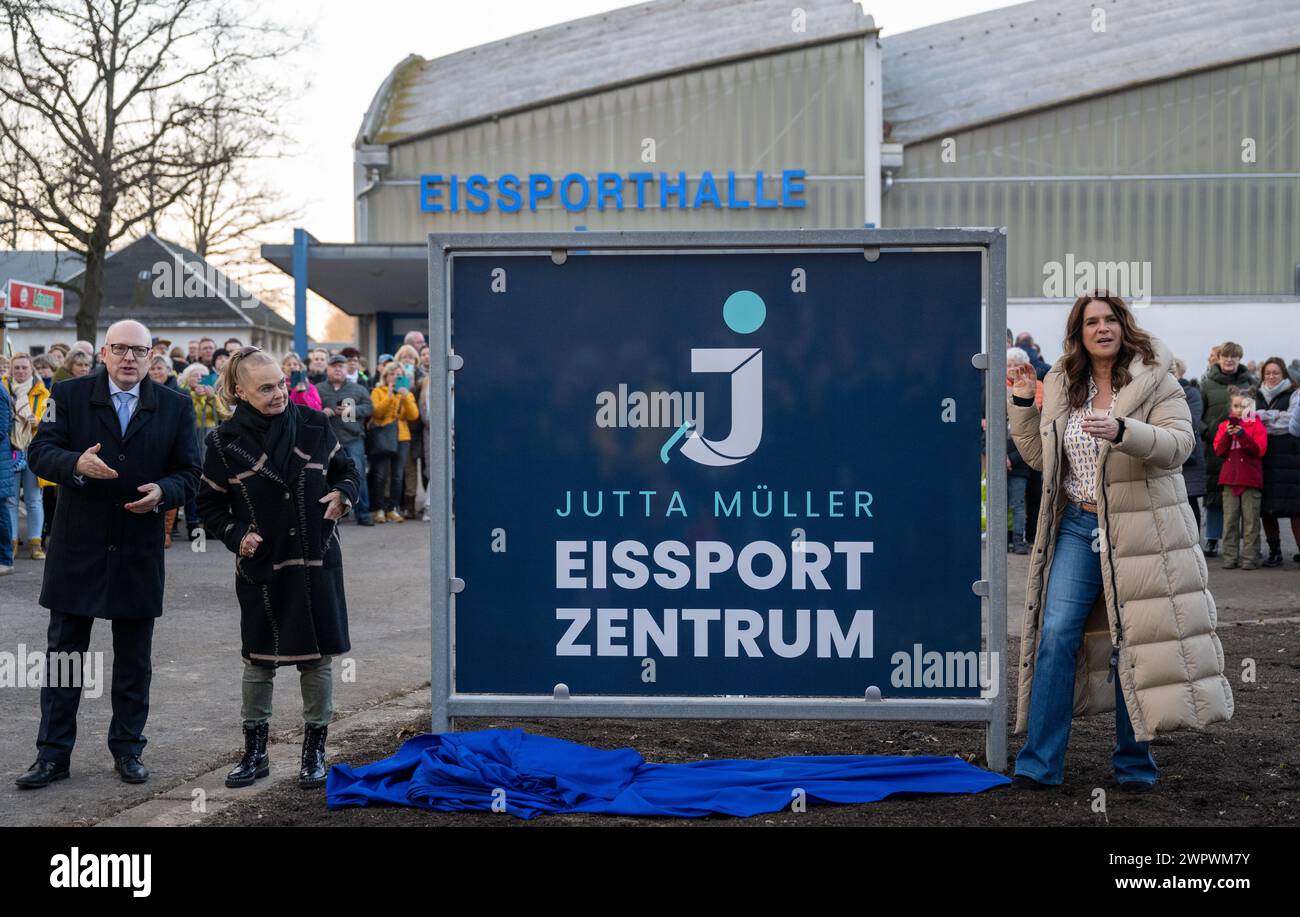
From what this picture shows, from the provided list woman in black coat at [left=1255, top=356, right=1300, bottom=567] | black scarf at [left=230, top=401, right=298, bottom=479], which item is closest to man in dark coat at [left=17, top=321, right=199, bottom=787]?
black scarf at [left=230, top=401, right=298, bottom=479]

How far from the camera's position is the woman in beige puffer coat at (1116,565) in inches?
210

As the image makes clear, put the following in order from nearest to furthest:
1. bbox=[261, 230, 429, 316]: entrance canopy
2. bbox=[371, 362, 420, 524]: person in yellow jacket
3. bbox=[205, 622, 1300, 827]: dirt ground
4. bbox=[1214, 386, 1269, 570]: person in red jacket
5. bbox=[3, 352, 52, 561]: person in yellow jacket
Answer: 1. bbox=[205, 622, 1300, 827]: dirt ground
2. bbox=[3, 352, 52, 561]: person in yellow jacket
3. bbox=[1214, 386, 1269, 570]: person in red jacket
4. bbox=[371, 362, 420, 524]: person in yellow jacket
5. bbox=[261, 230, 429, 316]: entrance canopy

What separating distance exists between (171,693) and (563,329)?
3.35m

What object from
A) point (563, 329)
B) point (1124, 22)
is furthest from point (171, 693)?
point (1124, 22)

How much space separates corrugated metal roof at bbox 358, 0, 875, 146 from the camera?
29.0 metres

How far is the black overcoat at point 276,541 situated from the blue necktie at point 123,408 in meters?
0.62

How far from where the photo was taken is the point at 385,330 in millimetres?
32531

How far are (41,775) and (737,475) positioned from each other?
120 inches

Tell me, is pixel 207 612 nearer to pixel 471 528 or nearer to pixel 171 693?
pixel 171 693

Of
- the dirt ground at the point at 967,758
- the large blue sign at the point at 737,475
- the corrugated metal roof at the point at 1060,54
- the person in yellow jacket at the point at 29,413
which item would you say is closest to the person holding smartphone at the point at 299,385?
the person in yellow jacket at the point at 29,413

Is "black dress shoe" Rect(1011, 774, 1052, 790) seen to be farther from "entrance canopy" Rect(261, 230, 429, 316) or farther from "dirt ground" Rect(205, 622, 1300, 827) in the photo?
"entrance canopy" Rect(261, 230, 429, 316)

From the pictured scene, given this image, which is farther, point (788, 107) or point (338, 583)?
point (788, 107)

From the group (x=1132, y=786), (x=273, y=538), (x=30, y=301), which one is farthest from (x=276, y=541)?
(x=30, y=301)

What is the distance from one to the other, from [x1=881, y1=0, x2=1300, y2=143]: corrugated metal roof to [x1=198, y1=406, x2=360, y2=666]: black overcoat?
25085mm
